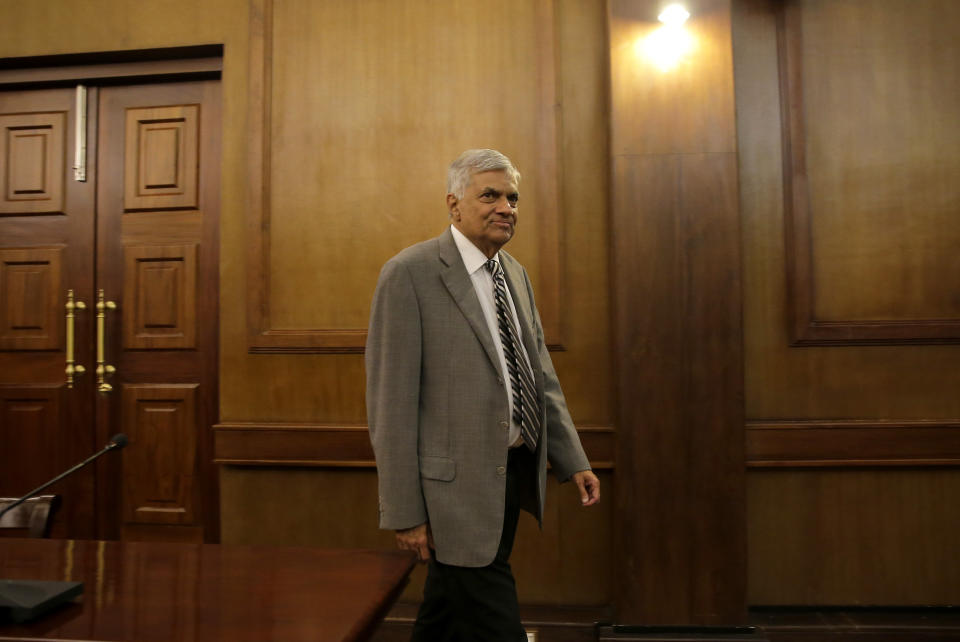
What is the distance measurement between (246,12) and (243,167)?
0.67 m

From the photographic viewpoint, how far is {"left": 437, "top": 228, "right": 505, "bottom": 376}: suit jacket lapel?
5.19 ft

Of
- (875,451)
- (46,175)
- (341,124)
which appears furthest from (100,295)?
(875,451)

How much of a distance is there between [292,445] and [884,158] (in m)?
2.64

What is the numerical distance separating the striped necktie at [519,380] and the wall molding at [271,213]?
3.08 feet

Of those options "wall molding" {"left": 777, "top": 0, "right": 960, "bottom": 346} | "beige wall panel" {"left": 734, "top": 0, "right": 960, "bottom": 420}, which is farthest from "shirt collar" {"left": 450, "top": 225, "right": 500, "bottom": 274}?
"wall molding" {"left": 777, "top": 0, "right": 960, "bottom": 346}

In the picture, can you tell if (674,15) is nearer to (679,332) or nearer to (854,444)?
(679,332)

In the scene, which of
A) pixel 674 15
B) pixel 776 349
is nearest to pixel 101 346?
pixel 674 15

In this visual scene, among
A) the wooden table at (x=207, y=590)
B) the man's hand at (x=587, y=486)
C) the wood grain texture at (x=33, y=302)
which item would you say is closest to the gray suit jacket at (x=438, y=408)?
the wooden table at (x=207, y=590)

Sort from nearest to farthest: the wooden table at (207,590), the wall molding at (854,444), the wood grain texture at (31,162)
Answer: the wooden table at (207,590) < the wall molding at (854,444) < the wood grain texture at (31,162)

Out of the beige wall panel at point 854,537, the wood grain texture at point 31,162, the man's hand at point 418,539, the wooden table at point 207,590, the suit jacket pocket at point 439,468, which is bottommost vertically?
the beige wall panel at point 854,537

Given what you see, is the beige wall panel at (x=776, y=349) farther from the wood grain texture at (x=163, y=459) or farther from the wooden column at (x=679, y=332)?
the wood grain texture at (x=163, y=459)

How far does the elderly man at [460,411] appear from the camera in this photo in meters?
1.51

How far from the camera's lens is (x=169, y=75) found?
297 cm

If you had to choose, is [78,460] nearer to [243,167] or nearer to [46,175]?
[46,175]
